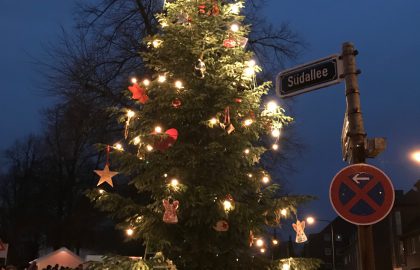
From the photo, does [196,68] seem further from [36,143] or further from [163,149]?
[36,143]

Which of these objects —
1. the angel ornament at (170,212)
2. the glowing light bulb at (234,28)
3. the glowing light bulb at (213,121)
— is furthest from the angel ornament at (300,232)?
the glowing light bulb at (234,28)

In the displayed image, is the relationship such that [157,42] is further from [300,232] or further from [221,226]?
[300,232]

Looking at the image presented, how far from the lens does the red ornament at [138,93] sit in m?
9.14

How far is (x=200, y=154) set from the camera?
8.78 m

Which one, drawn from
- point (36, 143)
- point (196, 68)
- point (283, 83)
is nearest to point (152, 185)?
point (196, 68)

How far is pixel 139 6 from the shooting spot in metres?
18.9

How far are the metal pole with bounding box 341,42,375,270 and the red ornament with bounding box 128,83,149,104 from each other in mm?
4053

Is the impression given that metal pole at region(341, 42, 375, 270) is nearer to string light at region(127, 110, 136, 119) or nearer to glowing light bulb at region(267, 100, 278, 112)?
glowing light bulb at region(267, 100, 278, 112)

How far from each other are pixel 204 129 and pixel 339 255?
86.6m

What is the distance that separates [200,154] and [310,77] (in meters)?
2.93

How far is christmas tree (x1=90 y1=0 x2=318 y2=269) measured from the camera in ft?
28.0

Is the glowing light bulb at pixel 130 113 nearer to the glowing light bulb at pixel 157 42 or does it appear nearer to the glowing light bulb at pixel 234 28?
the glowing light bulb at pixel 157 42

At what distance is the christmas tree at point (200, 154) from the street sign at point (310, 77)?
221 cm

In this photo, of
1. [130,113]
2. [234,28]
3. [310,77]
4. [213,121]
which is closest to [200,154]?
[213,121]
